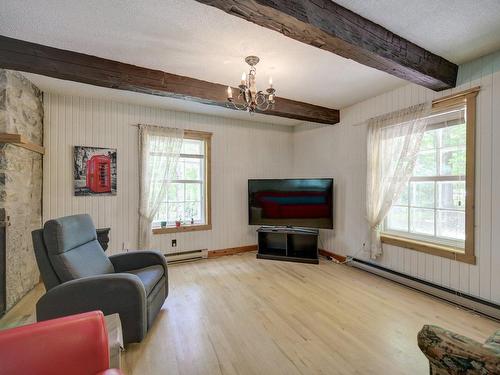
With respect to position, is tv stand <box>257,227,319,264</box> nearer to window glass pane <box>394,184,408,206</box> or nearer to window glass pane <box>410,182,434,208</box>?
window glass pane <box>394,184,408,206</box>

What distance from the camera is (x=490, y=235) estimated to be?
2.23m

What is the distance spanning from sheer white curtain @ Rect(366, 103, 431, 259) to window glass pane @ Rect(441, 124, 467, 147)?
0.23 metres

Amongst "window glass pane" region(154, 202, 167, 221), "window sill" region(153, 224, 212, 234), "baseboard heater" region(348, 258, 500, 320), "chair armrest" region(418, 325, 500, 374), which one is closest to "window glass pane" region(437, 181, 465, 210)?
"baseboard heater" region(348, 258, 500, 320)

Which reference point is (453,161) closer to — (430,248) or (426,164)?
(426,164)

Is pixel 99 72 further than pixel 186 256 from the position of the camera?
No

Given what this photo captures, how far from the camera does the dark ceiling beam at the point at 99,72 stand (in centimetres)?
201

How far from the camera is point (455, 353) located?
0.94m

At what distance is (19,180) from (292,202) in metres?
3.56

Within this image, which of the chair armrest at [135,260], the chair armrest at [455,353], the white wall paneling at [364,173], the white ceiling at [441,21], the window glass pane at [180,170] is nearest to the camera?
the chair armrest at [455,353]

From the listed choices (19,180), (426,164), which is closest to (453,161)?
(426,164)

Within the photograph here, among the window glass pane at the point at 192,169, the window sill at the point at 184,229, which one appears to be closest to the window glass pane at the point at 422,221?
the window sill at the point at 184,229

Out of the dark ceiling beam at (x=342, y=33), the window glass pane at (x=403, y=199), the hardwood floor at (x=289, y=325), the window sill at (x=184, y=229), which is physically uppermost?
the dark ceiling beam at (x=342, y=33)

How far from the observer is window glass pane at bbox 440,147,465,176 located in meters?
2.50

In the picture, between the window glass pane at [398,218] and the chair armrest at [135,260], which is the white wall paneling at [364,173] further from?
the chair armrest at [135,260]
